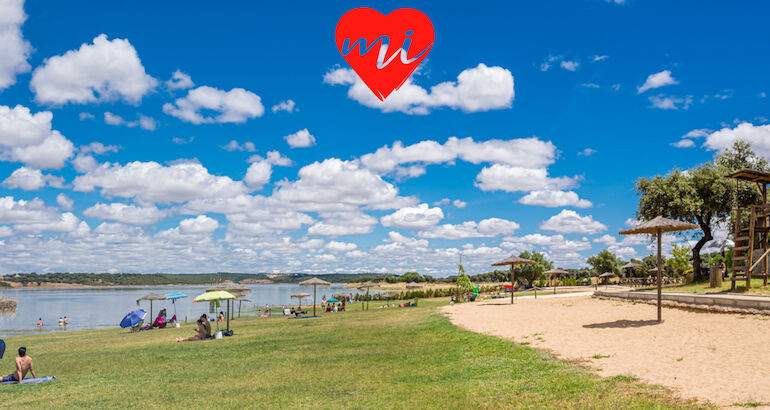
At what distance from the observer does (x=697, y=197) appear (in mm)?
32969

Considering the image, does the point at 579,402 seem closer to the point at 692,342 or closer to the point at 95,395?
the point at 692,342

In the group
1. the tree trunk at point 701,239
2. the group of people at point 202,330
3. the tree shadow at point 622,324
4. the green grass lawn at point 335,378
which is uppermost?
the tree trunk at point 701,239

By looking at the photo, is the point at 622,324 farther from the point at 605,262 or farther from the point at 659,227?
the point at 605,262

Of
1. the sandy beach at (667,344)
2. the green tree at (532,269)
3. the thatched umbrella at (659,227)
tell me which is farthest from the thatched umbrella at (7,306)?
the green tree at (532,269)

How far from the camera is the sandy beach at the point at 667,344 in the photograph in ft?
30.3

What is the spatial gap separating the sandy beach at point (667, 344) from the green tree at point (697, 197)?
13.8m

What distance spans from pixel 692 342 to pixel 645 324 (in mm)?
4012

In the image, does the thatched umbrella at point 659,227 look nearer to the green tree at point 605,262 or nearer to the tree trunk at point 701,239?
the tree trunk at point 701,239

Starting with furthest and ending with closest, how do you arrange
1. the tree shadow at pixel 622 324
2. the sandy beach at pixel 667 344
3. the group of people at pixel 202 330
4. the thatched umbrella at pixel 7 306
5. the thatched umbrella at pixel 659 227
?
the group of people at pixel 202 330 → the thatched umbrella at pixel 7 306 → the thatched umbrella at pixel 659 227 → the tree shadow at pixel 622 324 → the sandy beach at pixel 667 344

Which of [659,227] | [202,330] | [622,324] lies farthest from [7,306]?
[659,227]

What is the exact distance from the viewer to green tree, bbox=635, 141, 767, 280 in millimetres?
32844

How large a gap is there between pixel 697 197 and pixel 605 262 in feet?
190

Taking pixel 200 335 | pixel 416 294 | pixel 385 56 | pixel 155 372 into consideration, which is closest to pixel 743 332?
pixel 385 56

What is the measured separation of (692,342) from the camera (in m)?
13.1
